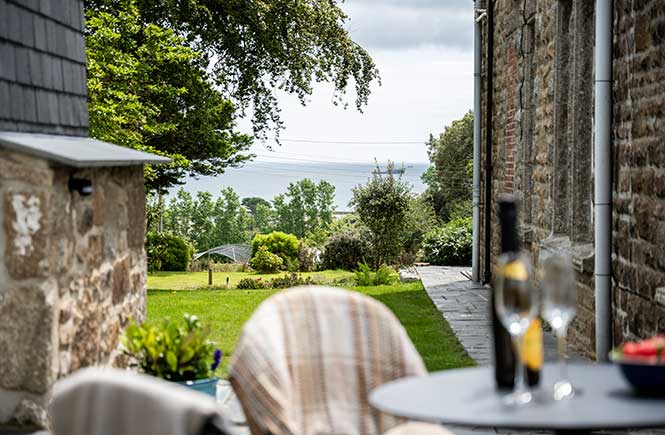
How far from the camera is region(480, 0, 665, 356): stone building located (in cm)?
659

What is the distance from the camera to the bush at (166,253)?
22844 millimetres

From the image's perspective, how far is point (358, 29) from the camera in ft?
68.8

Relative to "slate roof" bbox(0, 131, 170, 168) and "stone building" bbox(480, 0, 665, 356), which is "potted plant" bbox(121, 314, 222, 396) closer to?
"slate roof" bbox(0, 131, 170, 168)

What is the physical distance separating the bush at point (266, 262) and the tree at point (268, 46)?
2.44m

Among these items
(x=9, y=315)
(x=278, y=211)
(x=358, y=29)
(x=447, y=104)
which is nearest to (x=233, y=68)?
(x=358, y=29)

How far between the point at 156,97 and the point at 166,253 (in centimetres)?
342

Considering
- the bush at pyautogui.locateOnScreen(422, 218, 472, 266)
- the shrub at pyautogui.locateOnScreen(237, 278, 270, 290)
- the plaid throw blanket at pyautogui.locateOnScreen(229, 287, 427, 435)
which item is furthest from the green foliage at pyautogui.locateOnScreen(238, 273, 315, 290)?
the plaid throw blanket at pyautogui.locateOnScreen(229, 287, 427, 435)

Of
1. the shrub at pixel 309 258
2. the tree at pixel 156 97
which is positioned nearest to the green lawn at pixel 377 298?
the tree at pixel 156 97

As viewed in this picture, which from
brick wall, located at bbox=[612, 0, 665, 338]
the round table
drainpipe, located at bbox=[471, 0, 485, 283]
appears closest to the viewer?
the round table

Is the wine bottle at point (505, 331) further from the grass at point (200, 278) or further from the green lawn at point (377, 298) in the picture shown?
the grass at point (200, 278)

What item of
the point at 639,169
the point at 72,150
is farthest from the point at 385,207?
the point at 72,150

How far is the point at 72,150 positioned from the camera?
593cm

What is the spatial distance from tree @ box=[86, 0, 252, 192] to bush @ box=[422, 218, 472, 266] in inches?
168

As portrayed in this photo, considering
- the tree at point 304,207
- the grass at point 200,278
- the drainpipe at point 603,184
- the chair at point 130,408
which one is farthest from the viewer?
the tree at point 304,207
